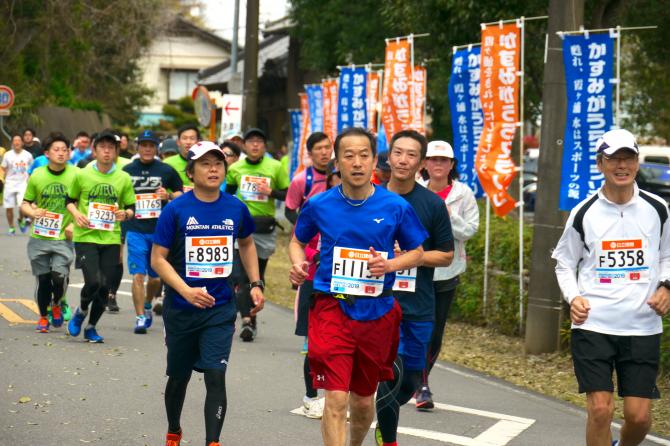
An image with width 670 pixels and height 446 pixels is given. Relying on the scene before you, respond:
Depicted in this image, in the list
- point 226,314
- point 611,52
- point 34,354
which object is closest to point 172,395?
point 226,314

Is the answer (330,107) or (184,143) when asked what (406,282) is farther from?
(330,107)

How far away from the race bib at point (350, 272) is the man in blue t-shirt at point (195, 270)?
91cm

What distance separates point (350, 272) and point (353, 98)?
15.2 meters

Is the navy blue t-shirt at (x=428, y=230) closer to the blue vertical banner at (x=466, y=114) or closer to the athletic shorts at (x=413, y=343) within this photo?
the athletic shorts at (x=413, y=343)

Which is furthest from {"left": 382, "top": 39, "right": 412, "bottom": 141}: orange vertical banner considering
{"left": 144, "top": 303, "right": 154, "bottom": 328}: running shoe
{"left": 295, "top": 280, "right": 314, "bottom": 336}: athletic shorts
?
{"left": 295, "top": 280, "right": 314, "bottom": 336}: athletic shorts

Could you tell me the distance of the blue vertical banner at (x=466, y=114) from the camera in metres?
14.7

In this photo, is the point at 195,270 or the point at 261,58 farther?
the point at 261,58

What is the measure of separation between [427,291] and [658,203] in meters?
1.69

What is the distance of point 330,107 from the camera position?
23688 millimetres

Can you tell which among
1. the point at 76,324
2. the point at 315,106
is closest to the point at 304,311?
the point at 76,324

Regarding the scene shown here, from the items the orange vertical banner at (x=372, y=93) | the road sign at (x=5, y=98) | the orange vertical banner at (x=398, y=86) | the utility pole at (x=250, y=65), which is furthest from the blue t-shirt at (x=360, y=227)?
the road sign at (x=5, y=98)

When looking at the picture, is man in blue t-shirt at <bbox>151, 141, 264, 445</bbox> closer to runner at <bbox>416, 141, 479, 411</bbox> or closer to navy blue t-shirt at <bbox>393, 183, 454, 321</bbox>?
navy blue t-shirt at <bbox>393, 183, 454, 321</bbox>

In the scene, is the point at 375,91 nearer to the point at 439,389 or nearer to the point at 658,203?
the point at 439,389

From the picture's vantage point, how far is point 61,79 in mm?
45844
